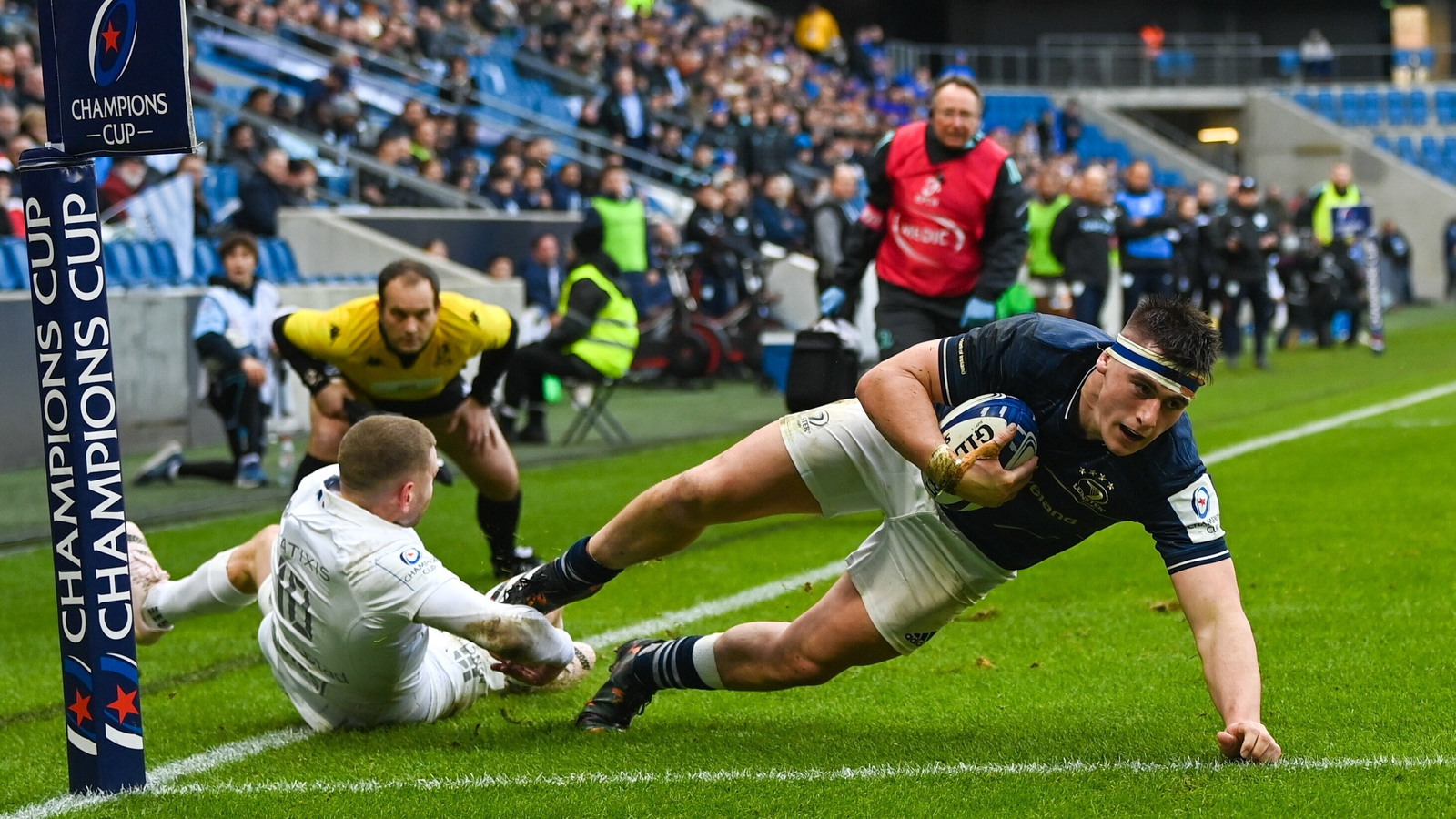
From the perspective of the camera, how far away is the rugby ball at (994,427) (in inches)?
170

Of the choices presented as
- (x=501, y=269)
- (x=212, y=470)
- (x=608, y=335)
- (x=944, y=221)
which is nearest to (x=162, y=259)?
(x=501, y=269)

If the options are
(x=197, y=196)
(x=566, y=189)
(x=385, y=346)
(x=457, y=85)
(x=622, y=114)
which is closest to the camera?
(x=385, y=346)

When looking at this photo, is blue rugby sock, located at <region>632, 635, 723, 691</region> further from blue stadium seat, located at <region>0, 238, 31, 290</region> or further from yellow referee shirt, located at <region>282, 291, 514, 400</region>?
blue stadium seat, located at <region>0, 238, 31, 290</region>

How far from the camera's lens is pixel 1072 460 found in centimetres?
447

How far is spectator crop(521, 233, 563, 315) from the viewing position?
1758 centimetres

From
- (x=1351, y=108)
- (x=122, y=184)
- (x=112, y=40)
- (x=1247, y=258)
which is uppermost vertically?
(x=112, y=40)

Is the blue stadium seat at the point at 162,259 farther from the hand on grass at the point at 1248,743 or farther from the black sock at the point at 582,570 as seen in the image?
the hand on grass at the point at 1248,743

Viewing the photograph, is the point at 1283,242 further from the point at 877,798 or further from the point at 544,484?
the point at 877,798

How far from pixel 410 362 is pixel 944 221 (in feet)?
9.37

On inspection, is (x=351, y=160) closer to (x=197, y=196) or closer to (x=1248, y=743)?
(x=197, y=196)

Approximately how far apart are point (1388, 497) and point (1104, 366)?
554cm

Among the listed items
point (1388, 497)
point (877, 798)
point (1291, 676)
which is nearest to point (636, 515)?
point (877, 798)

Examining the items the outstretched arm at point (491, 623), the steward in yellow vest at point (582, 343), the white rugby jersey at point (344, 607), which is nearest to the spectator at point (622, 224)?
the steward in yellow vest at point (582, 343)

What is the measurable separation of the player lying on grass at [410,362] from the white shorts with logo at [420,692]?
1729 millimetres
